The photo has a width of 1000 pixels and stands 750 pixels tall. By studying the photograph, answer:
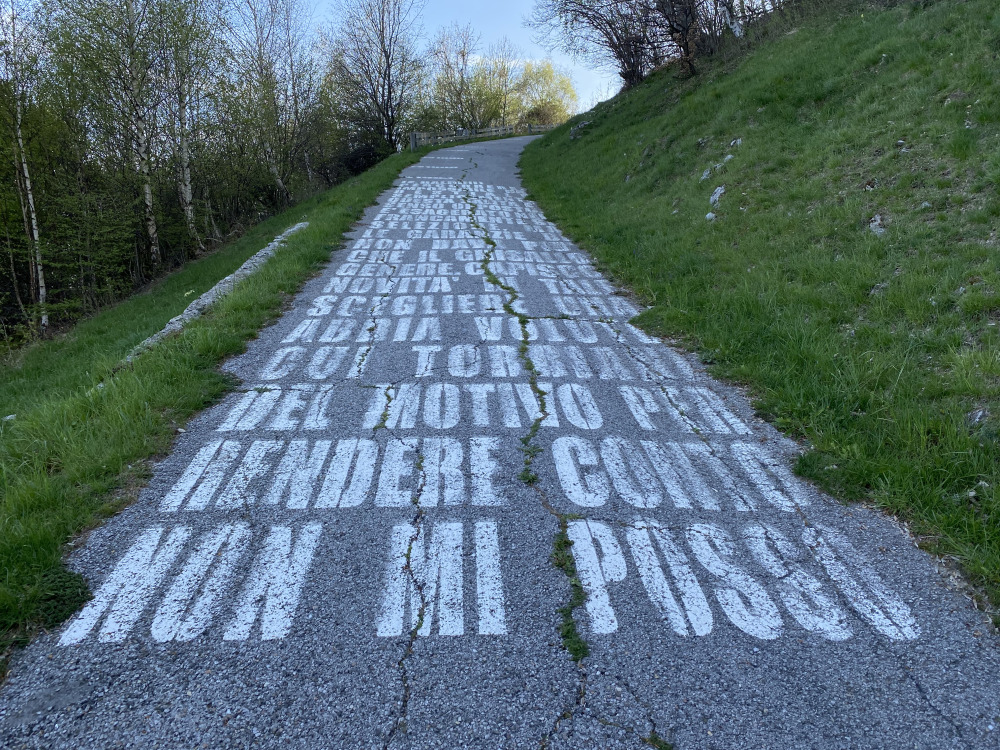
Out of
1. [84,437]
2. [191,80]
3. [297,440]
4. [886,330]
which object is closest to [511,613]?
[297,440]

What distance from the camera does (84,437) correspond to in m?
3.96

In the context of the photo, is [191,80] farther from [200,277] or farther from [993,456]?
[993,456]

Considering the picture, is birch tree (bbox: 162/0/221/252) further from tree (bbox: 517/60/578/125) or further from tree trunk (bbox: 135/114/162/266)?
tree (bbox: 517/60/578/125)

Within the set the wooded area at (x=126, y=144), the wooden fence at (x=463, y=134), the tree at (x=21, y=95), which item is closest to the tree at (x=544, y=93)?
the wooden fence at (x=463, y=134)

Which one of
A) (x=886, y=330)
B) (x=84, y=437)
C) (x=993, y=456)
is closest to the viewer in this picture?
(x=993, y=456)

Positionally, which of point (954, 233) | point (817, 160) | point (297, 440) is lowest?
point (297, 440)

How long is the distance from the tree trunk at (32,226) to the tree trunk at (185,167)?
145 inches

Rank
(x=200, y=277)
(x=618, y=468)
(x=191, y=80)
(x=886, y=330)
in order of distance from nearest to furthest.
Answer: (x=618, y=468), (x=886, y=330), (x=200, y=277), (x=191, y=80)

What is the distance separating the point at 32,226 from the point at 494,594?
16.2m

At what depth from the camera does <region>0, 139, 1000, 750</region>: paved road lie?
6.89ft

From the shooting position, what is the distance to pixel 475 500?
11.1 feet

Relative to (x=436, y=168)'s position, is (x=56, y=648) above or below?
below

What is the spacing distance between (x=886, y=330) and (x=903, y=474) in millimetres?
1891

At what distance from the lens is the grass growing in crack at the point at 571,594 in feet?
7.86
